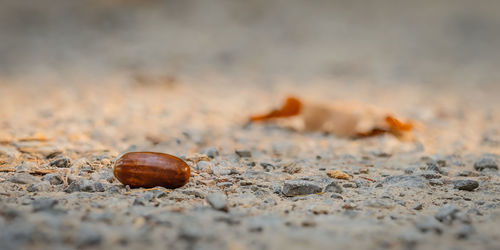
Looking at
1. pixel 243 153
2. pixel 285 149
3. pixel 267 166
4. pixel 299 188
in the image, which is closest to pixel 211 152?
pixel 243 153

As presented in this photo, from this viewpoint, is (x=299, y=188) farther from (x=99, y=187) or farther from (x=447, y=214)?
(x=99, y=187)

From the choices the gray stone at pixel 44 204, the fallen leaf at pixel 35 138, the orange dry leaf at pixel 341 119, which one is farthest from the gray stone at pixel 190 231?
the orange dry leaf at pixel 341 119

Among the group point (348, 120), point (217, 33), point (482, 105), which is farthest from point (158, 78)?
point (482, 105)

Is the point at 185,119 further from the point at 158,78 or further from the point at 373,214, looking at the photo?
the point at 373,214

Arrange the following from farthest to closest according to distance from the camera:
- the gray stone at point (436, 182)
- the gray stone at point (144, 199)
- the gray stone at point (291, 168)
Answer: the gray stone at point (291, 168) → the gray stone at point (436, 182) → the gray stone at point (144, 199)

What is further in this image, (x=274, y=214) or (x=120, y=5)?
(x=120, y=5)

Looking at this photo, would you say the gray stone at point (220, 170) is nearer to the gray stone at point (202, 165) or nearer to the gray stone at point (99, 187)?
the gray stone at point (202, 165)
